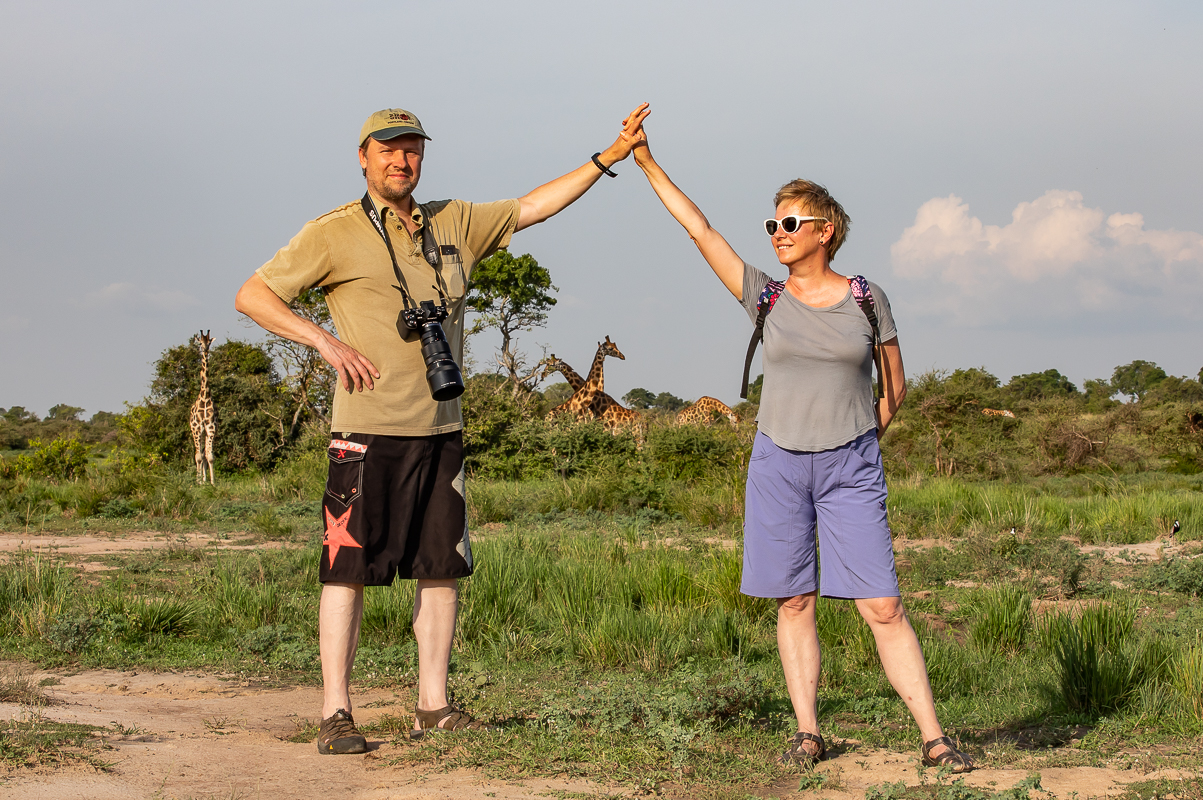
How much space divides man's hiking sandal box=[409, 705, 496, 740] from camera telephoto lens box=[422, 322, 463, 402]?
1134 mm

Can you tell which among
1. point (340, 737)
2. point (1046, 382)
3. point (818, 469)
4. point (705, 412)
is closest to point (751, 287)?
point (818, 469)

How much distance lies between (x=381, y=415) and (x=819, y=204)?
165cm

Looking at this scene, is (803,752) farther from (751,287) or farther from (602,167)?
(602,167)

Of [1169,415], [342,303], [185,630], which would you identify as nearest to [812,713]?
[342,303]

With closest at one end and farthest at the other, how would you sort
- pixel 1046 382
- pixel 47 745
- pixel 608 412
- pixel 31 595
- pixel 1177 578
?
pixel 47 745 → pixel 31 595 → pixel 1177 578 → pixel 608 412 → pixel 1046 382

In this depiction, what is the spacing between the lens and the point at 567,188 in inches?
160

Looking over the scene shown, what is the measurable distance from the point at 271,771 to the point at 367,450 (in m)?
1.06

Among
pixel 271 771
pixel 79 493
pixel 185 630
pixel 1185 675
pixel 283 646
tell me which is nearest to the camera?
pixel 271 771

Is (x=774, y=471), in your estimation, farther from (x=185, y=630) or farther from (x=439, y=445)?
(x=185, y=630)

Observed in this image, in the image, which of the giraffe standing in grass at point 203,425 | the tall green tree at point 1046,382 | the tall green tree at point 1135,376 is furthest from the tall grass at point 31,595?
the tall green tree at point 1135,376

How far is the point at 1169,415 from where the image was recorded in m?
19.8

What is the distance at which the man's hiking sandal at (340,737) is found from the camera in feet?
11.1

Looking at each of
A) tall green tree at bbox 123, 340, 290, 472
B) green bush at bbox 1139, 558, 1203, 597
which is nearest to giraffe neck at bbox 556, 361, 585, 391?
tall green tree at bbox 123, 340, 290, 472

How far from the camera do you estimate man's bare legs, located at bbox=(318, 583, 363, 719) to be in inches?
136
